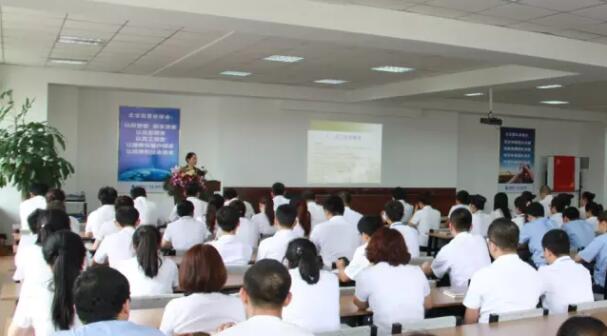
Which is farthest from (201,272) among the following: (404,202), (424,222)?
(404,202)

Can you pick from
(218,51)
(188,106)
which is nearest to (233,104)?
(188,106)

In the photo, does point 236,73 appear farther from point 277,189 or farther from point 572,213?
point 572,213

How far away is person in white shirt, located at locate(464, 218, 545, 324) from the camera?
11.8 ft

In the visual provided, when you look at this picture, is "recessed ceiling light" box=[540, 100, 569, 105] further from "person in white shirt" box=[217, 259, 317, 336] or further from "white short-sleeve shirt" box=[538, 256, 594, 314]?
"person in white shirt" box=[217, 259, 317, 336]

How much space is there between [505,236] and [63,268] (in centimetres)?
252

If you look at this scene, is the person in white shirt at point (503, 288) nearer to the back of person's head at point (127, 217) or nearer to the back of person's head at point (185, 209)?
the back of person's head at point (127, 217)

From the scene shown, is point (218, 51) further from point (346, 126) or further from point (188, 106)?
point (346, 126)

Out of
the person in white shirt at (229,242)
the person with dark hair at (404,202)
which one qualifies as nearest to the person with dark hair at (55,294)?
the person in white shirt at (229,242)

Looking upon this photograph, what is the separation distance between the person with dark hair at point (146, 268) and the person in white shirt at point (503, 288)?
75.5 inches

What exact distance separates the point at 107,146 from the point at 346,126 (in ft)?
16.4

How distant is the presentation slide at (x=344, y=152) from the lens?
13070mm

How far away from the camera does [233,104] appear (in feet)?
40.0

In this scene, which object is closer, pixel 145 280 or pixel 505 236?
pixel 505 236

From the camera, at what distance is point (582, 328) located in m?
1.86
